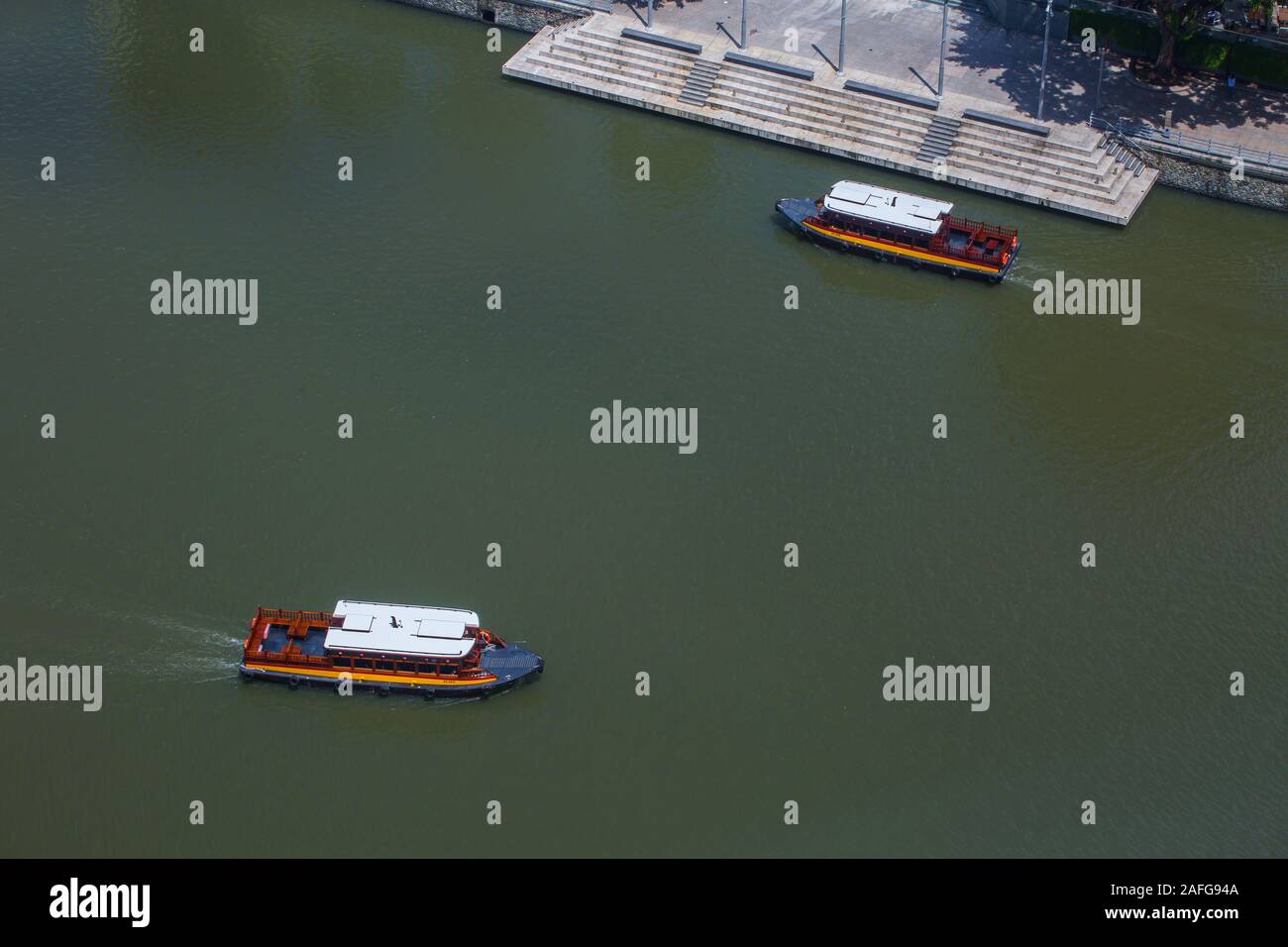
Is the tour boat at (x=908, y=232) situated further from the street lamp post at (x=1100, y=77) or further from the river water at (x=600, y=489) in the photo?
the street lamp post at (x=1100, y=77)

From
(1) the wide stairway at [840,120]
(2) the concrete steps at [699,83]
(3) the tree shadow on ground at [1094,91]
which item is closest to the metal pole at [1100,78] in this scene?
(3) the tree shadow on ground at [1094,91]

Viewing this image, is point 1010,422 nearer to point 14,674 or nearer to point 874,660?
point 874,660

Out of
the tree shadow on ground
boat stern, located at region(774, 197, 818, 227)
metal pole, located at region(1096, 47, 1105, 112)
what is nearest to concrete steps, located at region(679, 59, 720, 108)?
boat stern, located at region(774, 197, 818, 227)

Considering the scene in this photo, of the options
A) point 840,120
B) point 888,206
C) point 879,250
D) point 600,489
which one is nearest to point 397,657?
point 600,489

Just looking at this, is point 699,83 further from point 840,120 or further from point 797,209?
point 797,209

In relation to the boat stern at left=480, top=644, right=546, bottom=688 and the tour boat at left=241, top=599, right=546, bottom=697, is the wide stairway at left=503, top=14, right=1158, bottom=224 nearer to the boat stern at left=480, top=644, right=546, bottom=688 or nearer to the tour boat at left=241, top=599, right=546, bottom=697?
the boat stern at left=480, top=644, right=546, bottom=688

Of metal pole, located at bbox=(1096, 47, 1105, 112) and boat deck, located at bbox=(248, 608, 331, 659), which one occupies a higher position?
metal pole, located at bbox=(1096, 47, 1105, 112)
